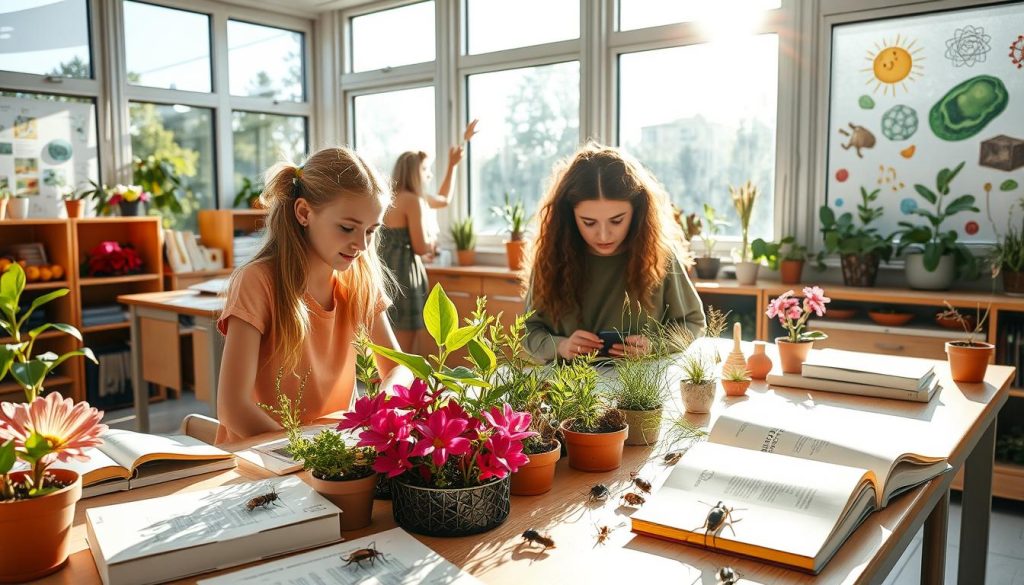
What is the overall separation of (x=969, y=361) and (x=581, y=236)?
1058 millimetres

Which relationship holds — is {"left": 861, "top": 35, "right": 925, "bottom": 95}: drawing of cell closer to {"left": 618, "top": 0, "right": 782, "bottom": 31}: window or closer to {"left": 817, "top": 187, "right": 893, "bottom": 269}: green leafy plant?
{"left": 817, "top": 187, "right": 893, "bottom": 269}: green leafy plant

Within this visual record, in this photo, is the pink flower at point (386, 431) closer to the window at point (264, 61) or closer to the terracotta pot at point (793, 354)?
the terracotta pot at point (793, 354)

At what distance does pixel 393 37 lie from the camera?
238 inches

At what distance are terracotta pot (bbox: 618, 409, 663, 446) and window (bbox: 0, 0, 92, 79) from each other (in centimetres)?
487

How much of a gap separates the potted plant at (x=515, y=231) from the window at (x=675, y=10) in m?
1.26

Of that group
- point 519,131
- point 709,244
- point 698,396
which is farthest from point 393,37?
point 698,396

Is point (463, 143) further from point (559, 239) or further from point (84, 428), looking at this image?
point (84, 428)

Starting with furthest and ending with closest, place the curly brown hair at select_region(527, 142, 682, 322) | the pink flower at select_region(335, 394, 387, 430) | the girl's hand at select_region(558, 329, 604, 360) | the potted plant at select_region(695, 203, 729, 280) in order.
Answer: the potted plant at select_region(695, 203, 729, 280), the curly brown hair at select_region(527, 142, 682, 322), the girl's hand at select_region(558, 329, 604, 360), the pink flower at select_region(335, 394, 387, 430)

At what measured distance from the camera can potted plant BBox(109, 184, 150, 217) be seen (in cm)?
491

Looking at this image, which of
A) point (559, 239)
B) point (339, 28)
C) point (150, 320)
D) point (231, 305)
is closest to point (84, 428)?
point (231, 305)

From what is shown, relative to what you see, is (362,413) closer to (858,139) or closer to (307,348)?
(307,348)

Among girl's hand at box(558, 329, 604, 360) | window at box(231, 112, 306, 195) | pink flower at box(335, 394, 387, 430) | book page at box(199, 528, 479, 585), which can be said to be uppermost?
window at box(231, 112, 306, 195)

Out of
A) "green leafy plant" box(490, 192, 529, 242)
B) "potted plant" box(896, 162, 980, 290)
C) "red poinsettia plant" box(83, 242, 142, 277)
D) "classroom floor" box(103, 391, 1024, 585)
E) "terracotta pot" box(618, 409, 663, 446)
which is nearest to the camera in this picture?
"terracotta pot" box(618, 409, 663, 446)

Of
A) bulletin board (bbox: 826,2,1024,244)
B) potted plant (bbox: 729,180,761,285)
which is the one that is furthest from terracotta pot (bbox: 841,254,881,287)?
potted plant (bbox: 729,180,761,285)
